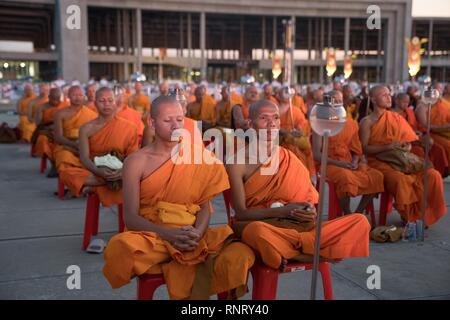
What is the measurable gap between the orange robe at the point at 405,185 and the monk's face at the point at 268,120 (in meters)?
2.41

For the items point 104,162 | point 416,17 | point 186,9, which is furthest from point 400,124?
point 416,17

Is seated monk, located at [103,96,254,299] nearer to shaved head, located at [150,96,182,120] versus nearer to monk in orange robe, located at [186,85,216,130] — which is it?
shaved head, located at [150,96,182,120]

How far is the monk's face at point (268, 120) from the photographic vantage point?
3.25 metres

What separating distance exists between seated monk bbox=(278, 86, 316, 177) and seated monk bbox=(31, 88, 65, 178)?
145 inches

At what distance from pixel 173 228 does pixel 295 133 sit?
154 inches

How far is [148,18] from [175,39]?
4.77 meters

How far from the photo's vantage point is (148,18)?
55812 mm

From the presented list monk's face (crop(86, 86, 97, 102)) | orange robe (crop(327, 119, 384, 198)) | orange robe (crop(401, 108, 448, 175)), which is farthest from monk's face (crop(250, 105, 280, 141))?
monk's face (crop(86, 86, 97, 102))

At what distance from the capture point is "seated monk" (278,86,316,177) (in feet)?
21.2

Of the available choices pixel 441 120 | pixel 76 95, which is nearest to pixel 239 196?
pixel 76 95

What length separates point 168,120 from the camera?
3039mm

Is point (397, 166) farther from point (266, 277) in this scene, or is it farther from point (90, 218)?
point (90, 218)

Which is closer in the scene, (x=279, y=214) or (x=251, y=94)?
(x=279, y=214)
